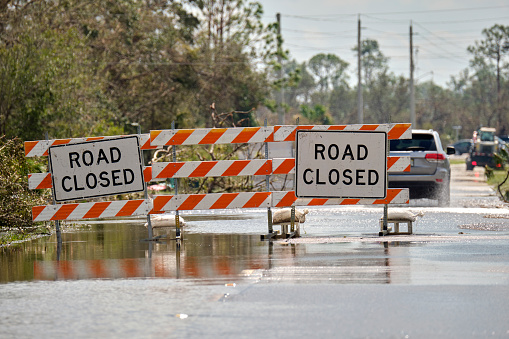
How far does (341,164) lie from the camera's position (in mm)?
13367

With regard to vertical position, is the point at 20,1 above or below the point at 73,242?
above

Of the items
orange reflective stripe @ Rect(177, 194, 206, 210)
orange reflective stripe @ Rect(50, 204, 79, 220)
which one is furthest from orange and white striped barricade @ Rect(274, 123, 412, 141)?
orange reflective stripe @ Rect(50, 204, 79, 220)

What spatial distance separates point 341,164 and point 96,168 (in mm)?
3407

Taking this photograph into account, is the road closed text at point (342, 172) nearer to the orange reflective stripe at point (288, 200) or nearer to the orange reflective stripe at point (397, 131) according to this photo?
the orange reflective stripe at point (288, 200)

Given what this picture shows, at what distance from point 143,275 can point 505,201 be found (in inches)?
578

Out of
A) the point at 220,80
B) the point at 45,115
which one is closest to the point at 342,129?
the point at 45,115

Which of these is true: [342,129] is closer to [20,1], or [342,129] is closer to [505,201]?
[505,201]

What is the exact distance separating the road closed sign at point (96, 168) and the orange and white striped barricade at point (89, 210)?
0.14 m

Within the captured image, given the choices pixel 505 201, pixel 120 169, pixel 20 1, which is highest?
pixel 20 1

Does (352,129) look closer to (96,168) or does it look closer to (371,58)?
(96,168)

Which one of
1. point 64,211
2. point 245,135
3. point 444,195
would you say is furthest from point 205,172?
point 444,195

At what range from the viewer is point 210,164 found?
13617 mm

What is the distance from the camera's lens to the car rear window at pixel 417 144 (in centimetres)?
2202

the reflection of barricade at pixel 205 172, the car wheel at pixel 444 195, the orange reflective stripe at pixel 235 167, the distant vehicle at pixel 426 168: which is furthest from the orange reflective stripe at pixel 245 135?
the car wheel at pixel 444 195
